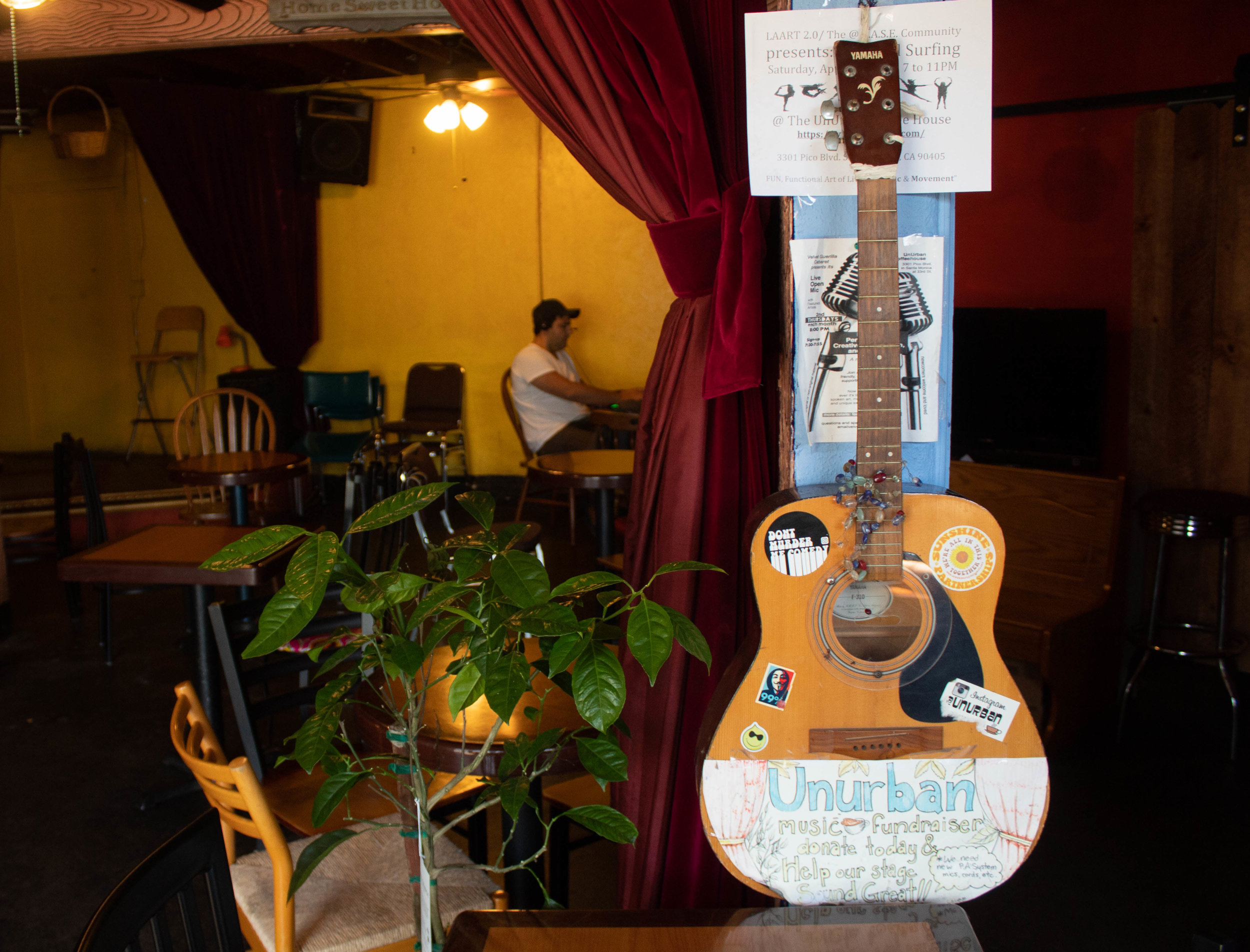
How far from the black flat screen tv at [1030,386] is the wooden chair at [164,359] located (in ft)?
20.4

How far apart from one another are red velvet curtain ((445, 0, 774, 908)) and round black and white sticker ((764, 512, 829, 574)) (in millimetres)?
376

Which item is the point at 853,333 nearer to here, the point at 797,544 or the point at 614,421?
the point at 797,544

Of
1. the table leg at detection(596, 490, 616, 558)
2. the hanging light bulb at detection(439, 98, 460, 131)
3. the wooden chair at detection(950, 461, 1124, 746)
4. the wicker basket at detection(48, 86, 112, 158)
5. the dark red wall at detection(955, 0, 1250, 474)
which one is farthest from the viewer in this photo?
the wicker basket at detection(48, 86, 112, 158)

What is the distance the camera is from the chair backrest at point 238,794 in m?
1.41

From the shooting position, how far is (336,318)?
751cm

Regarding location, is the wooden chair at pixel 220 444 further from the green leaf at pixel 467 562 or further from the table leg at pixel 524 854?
the green leaf at pixel 467 562

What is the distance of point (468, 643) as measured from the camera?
1.14 m

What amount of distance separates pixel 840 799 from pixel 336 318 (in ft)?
22.8

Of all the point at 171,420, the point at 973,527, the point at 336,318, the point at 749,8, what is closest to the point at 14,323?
the point at 171,420

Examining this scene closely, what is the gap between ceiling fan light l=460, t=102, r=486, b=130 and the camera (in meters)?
5.95

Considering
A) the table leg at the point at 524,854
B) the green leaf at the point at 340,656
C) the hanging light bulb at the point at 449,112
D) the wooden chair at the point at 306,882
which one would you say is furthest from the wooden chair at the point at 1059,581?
the hanging light bulb at the point at 449,112

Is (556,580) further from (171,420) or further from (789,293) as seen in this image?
(171,420)

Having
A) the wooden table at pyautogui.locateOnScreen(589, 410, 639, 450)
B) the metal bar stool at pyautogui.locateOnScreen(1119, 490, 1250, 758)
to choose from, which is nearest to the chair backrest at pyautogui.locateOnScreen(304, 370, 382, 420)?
the wooden table at pyautogui.locateOnScreen(589, 410, 639, 450)

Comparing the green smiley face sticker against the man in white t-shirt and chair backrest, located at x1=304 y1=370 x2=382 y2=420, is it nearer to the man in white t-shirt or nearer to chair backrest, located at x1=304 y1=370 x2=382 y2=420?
the man in white t-shirt
